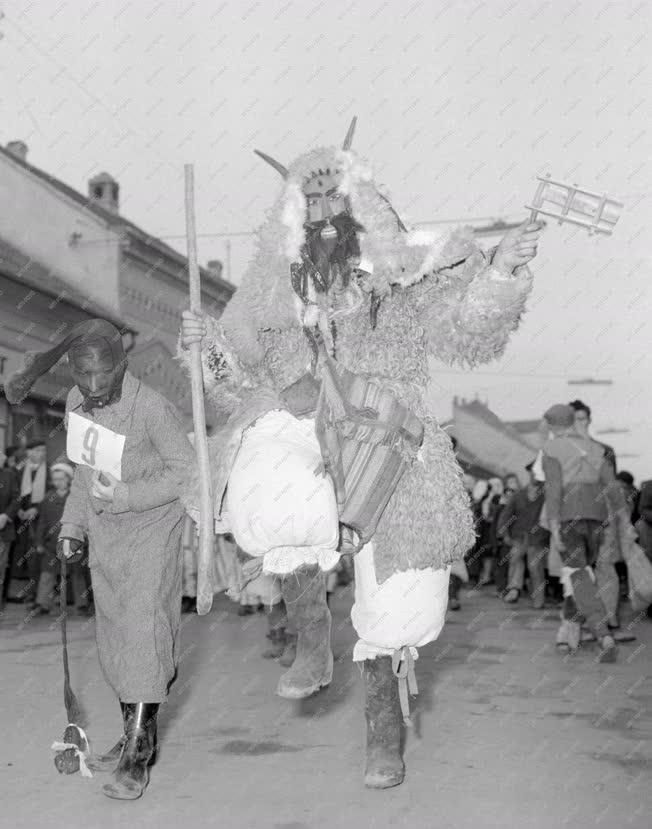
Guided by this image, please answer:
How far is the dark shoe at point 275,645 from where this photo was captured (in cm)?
778

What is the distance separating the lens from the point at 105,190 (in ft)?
104

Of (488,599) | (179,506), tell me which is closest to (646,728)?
(179,506)

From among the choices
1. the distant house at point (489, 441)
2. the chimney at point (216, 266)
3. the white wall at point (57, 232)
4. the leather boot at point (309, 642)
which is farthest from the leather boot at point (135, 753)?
the distant house at point (489, 441)

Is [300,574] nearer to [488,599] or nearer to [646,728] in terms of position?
[646,728]

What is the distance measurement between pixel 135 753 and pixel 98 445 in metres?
1.11

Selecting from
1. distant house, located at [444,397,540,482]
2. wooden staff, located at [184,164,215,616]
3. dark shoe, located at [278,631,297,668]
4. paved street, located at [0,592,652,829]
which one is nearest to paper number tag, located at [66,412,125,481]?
wooden staff, located at [184,164,215,616]

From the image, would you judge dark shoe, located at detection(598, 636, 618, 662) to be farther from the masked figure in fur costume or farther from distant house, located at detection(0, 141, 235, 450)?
distant house, located at detection(0, 141, 235, 450)

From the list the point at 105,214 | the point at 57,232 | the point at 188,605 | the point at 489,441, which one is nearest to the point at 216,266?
the point at 105,214

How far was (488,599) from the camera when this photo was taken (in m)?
14.1

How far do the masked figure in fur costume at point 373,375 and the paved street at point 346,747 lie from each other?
35 cm

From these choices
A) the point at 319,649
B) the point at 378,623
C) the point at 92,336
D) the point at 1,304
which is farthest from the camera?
the point at 1,304

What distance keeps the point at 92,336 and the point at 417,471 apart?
4.26ft

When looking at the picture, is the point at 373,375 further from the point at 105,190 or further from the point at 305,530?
the point at 105,190

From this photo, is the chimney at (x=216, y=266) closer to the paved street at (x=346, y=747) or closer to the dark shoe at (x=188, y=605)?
the dark shoe at (x=188, y=605)
